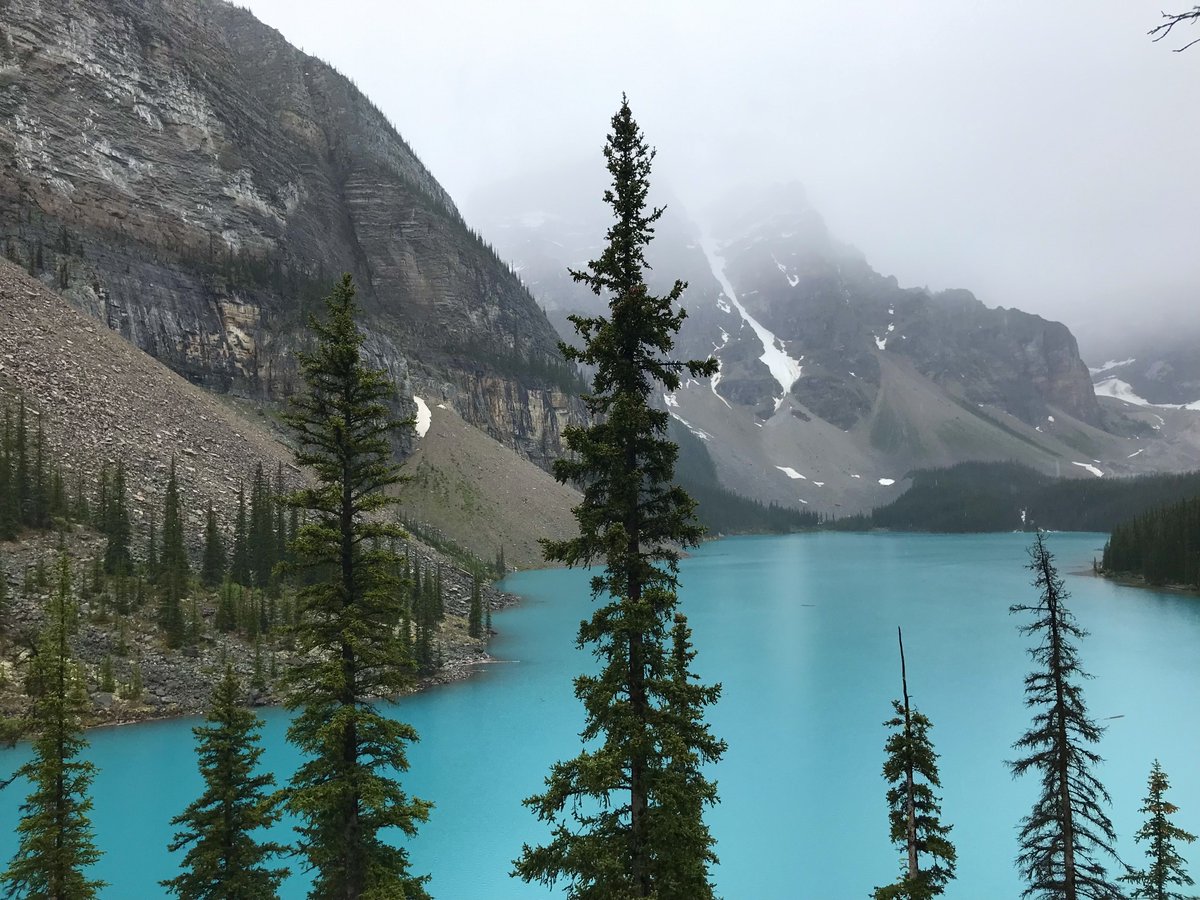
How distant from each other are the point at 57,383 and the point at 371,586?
6700 cm

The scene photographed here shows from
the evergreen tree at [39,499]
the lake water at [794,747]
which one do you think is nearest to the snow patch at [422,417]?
the lake water at [794,747]

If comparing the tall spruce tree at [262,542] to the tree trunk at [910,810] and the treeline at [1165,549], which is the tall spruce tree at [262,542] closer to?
the tree trunk at [910,810]

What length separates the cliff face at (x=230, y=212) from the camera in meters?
94.9

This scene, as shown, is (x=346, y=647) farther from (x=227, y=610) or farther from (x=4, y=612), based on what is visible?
(x=227, y=610)

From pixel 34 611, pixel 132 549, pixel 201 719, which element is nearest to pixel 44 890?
pixel 201 719

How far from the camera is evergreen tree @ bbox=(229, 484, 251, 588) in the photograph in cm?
5420

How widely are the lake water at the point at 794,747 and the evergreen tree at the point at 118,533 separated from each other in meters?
13.8

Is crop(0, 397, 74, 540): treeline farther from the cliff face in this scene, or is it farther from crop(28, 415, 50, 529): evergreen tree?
the cliff face

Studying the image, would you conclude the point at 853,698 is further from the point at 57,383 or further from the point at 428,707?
the point at 57,383

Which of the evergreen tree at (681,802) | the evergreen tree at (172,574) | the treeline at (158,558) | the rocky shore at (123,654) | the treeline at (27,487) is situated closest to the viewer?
the evergreen tree at (681,802)

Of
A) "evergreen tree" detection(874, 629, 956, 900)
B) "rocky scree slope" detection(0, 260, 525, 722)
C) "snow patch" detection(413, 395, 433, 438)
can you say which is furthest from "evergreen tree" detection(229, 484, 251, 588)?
"snow patch" detection(413, 395, 433, 438)

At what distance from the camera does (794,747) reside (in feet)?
128

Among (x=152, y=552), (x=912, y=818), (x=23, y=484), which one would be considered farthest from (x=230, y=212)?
(x=912, y=818)

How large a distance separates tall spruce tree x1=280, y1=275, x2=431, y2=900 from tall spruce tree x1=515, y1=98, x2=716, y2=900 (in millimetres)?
3909
